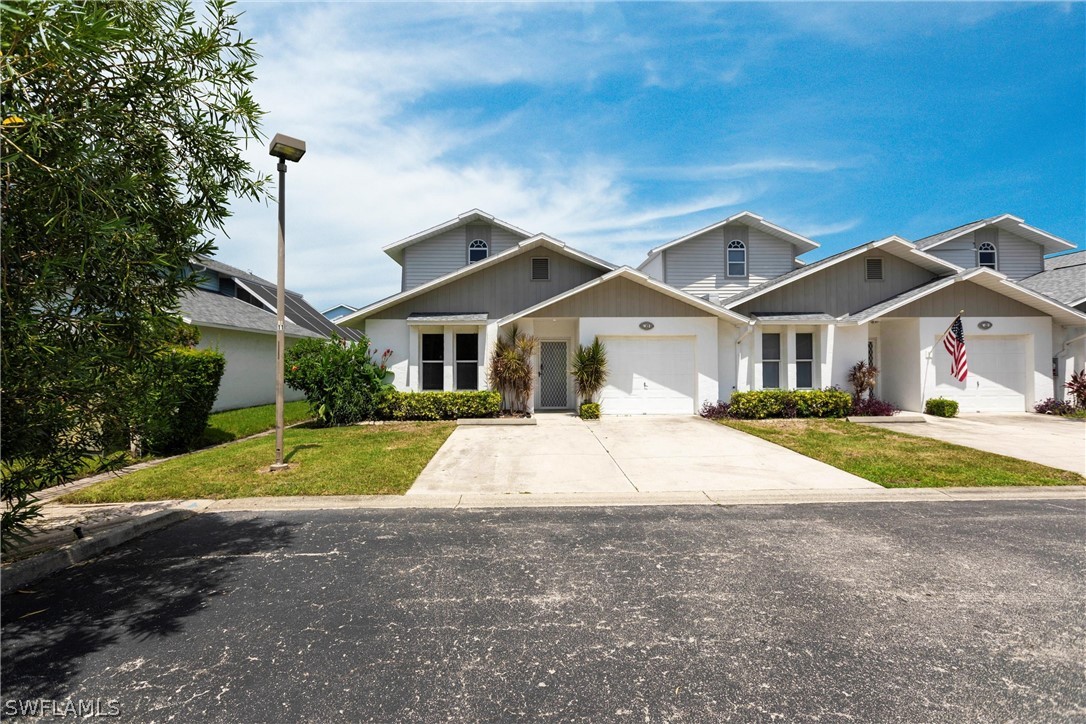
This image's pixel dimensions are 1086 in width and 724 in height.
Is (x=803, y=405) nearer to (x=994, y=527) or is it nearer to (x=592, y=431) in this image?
(x=592, y=431)

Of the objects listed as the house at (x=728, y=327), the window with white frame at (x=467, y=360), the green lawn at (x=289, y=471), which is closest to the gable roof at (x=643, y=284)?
the house at (x=728, y=327)

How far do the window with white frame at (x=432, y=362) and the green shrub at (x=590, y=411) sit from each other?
15.9 ft

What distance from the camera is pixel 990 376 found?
15.8 meters

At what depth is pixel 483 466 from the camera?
863 centimetres

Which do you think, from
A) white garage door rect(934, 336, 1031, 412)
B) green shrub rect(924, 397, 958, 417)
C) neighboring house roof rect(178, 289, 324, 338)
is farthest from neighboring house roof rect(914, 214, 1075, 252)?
neighboring house roof rect(178, 289, 324, 338)

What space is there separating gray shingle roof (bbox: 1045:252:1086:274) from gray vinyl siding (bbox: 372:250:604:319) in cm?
2281

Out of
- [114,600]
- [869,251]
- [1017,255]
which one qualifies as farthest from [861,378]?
[114,600]

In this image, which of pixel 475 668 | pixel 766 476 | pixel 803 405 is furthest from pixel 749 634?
pixel 803 405

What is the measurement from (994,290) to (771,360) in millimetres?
7656

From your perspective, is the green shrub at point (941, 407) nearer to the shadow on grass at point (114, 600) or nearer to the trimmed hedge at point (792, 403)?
the trimmed hedge at point (792, 403)

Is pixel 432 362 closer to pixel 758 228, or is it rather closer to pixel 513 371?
pixel 513 371

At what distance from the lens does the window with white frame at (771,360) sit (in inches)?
629

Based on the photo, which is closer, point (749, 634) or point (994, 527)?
point (749, 634)

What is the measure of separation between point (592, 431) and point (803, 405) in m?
7.44
